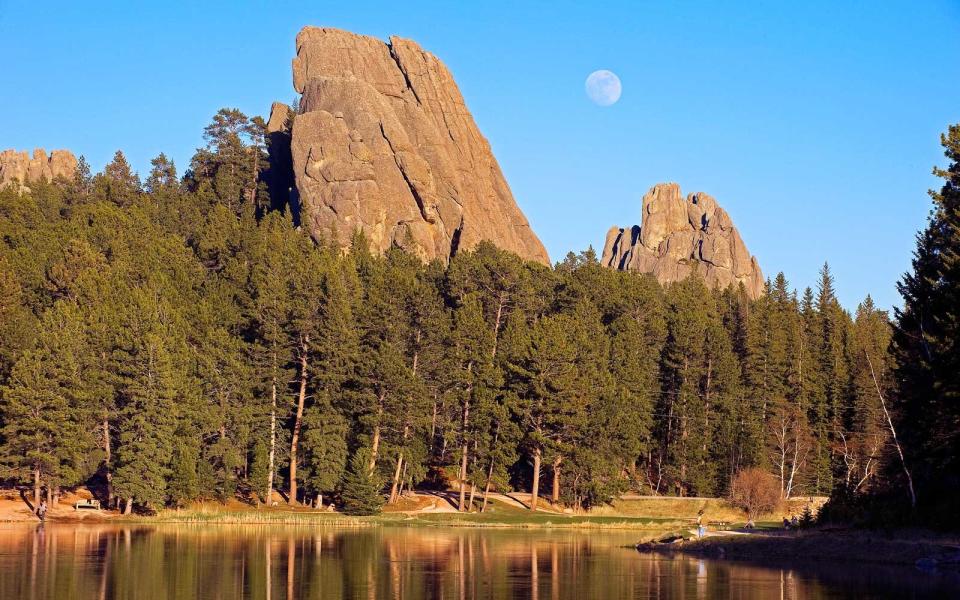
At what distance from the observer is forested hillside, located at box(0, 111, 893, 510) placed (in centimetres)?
8144

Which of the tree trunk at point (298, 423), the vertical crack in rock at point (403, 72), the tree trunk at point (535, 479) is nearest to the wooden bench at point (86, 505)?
the tree trunk at point (298, 423)

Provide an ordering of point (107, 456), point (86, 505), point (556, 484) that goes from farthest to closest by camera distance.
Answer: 1. point (556, 484)
2. point (107, 456)
3. point (86, 505)

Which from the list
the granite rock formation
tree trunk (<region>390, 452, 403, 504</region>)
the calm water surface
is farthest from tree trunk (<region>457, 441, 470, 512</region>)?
the granite rock formation

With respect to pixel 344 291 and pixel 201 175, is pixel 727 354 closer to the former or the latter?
pixel 344 291

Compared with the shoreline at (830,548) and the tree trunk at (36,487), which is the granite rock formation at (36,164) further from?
the shoreline at (830,548)

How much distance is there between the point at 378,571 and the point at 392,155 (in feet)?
302

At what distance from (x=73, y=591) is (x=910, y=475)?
39.0 meters

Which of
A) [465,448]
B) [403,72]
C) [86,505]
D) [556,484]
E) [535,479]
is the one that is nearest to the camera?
[86,505]

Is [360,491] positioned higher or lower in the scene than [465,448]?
lower

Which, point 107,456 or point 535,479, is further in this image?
point 535,479

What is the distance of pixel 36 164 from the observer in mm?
189375

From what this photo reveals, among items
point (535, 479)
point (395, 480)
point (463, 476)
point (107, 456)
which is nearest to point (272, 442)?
point (395, 480)

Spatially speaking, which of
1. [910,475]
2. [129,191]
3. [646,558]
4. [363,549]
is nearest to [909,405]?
[910,475]

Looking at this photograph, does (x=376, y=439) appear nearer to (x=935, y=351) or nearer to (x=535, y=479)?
(x=535, y=479)
